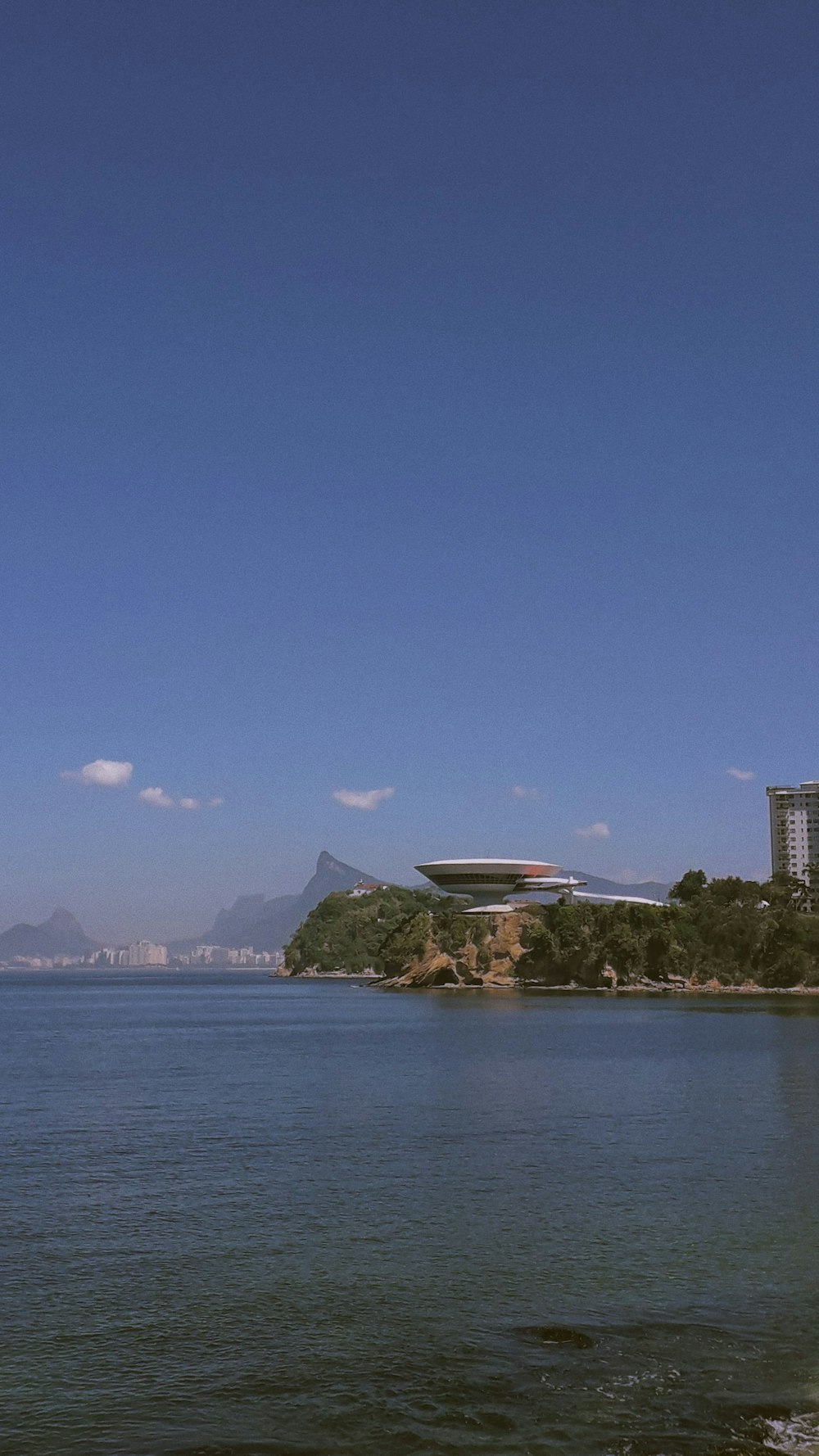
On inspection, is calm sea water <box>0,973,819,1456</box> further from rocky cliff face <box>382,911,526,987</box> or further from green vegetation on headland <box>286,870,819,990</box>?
rocky cliff face <box>382,911,526,987</box>

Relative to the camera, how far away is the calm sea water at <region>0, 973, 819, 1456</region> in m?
14.2

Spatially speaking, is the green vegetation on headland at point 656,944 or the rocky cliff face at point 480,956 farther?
the rocky cliff face at point 480,956

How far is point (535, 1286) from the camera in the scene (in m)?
19.7

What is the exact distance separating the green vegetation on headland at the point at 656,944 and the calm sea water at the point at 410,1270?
4567 inches

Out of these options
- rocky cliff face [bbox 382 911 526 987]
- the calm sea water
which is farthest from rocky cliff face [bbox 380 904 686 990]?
the calm sea water

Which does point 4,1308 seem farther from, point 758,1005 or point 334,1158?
point 758,1005

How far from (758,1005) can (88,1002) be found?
91862mm

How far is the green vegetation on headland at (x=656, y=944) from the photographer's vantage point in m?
158

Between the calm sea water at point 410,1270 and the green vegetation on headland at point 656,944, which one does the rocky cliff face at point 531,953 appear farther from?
the calm sea water at point 410,1270

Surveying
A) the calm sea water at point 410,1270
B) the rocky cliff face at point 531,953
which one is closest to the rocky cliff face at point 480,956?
the rocky cliff face at point 531,953

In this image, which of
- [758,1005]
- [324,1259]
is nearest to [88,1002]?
[758,1005]

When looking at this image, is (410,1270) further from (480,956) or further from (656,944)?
(480,956)

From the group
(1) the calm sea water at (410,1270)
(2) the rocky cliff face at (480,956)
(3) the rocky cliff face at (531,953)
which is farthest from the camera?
(2) the rocky cliff face at (480,956)

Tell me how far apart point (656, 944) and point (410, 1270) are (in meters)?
146
